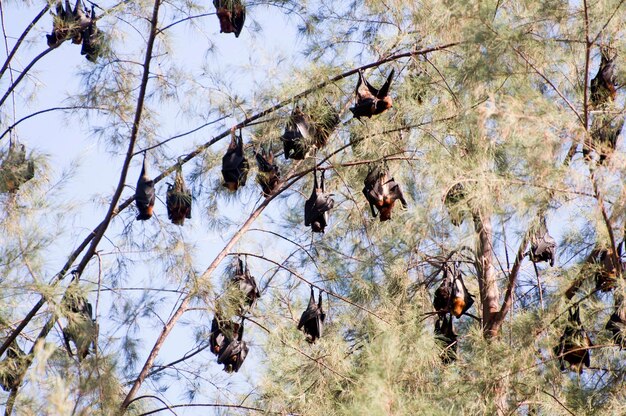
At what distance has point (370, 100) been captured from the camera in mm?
8133

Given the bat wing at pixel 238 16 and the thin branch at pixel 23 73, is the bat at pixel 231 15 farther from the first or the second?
the thin branch at pixel 23 73

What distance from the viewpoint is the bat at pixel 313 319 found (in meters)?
8.92

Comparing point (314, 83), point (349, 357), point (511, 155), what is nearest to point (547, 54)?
point (511, 155)

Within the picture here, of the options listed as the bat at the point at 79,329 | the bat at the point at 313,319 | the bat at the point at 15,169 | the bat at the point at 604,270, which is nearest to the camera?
the bat at the point at 79,329

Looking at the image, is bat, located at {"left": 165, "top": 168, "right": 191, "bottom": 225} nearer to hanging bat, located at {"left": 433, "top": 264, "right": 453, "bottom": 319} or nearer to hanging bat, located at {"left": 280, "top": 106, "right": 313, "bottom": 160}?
hanging bat, located at {"left": 280, "top": 106, "right": 313, "bottom": 160}

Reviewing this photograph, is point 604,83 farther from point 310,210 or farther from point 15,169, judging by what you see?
point 15,169

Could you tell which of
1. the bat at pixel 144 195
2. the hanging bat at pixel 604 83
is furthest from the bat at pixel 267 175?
the hanging bat at pixel 604 83

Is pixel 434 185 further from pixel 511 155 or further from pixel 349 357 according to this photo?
pixel 349 357

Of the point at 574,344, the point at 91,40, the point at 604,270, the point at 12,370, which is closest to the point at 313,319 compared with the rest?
the point at 574,344

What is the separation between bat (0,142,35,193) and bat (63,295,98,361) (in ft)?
4.35

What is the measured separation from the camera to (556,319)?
840 cm

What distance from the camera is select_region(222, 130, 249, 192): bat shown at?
8445 millimetres

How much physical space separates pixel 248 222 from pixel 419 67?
1.71m

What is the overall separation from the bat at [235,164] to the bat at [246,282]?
22.1 inches
